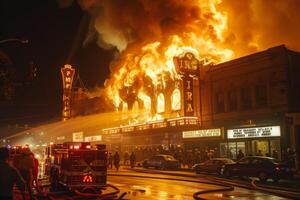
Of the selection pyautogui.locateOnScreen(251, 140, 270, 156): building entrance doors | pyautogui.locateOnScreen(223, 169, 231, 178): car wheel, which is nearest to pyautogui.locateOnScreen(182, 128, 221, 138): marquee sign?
pyautogui.locateOnScreen(251, 140, 270, 156): building entrance doors

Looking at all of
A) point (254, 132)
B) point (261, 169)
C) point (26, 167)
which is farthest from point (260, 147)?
point (26, 167)

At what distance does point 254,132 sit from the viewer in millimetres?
30703

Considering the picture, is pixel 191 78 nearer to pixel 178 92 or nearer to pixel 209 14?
pixel 178 92

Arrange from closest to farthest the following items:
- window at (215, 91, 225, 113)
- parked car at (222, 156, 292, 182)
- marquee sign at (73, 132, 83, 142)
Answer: parked car at (222, 156, 292, 182)
window at (215, 91, 225, 113)
marquee sign at (73, 132, 83, 142)

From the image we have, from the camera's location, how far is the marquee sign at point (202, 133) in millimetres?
34094

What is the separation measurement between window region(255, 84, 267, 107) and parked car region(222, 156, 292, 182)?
24.4ft

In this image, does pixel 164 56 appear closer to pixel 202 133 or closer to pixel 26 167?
pixel 202 133

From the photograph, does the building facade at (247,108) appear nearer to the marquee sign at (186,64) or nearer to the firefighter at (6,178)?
the marquee sign at (186,64)

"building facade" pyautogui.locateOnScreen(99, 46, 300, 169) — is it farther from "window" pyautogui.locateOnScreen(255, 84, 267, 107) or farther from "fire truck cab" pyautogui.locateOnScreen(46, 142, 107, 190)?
"fire truck cab" pyautogui.locateOnScreen(46, 142, 107, 190)

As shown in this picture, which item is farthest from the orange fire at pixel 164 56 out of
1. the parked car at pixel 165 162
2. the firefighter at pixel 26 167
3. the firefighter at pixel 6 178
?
the firefighter at pixel 6 178

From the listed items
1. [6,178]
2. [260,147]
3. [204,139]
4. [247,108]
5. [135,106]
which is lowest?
[6,178]

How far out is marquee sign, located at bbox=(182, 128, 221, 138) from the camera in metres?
34.1

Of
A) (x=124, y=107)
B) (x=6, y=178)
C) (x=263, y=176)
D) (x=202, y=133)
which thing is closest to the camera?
(x=6, y=178)

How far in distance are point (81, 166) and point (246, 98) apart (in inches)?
772
